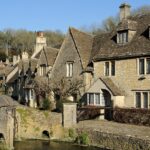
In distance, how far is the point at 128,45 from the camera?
3912 cm

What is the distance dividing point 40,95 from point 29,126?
18.0 m

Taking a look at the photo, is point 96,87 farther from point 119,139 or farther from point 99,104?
point 119,139

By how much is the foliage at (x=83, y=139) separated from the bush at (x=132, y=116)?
5.76 metres

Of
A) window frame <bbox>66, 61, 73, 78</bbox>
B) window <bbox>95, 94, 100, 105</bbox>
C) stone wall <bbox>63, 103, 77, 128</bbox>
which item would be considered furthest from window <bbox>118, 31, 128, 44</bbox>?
stone wall <bbox>63, 103, 77, 128</bbox>

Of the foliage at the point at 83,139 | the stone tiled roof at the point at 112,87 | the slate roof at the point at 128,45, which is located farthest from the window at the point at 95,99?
the foliage at the point at 83,139

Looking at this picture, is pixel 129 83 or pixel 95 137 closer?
pixel 95 137

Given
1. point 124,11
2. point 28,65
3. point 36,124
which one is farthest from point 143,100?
point 28,65

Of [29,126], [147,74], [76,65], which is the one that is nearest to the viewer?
[29,126]

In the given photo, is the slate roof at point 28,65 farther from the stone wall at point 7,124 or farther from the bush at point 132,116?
the stone wall at point 7,124

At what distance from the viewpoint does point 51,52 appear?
4978cm

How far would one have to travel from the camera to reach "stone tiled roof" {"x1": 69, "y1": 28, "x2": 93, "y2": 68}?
43125mm

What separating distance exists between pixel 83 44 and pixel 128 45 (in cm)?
707

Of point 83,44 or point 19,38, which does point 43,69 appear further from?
point 19,38

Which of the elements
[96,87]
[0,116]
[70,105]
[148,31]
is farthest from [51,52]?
[0,116]
